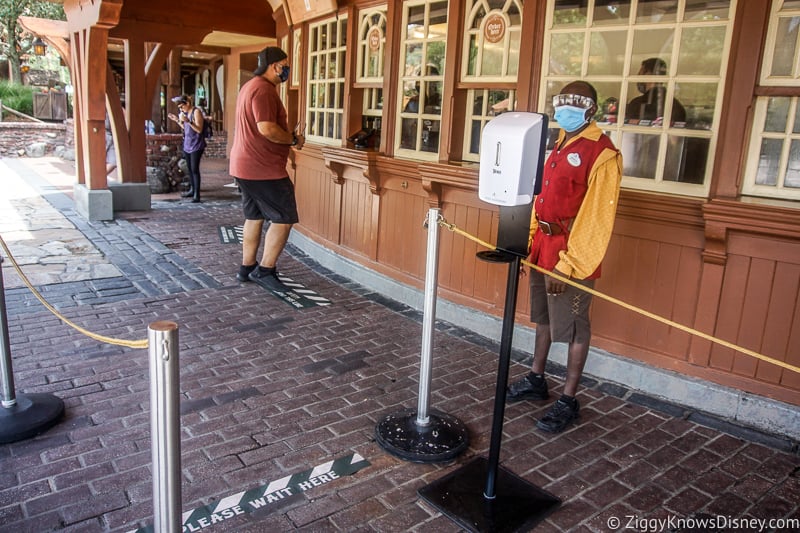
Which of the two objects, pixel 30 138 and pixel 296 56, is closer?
pixel 296 56

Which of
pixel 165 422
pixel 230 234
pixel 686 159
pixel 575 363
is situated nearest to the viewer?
pixel 165 422

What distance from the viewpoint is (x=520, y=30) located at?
442 centimetres

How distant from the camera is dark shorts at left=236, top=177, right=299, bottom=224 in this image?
5660mm

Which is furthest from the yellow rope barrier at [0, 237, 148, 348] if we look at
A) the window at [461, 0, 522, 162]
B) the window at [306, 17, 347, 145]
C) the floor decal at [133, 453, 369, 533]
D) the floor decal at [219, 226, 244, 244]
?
the floor decal at [219, 226, 244, 244]

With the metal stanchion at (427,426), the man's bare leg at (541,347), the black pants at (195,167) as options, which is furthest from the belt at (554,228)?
the black pants at (195,167)

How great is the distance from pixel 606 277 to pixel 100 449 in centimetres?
307

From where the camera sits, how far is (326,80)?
6.77 meters

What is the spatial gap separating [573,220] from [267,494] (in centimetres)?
208

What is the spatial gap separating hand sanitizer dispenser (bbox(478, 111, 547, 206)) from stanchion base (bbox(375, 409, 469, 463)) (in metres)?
1.29

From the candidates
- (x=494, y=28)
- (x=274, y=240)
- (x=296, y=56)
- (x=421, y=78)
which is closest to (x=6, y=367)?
(x=274, y=240)

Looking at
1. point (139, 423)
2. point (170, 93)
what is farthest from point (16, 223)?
point (170, 93)

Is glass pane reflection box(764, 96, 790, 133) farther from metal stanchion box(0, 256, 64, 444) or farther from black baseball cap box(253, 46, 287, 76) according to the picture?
metal stanchion box(0, 256, 64, 444)

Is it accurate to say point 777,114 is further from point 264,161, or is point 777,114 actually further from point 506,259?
point 264,161

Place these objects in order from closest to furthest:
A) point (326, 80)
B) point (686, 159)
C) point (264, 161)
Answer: point (686, 159) → point (264, 161) → point (326, 80)
